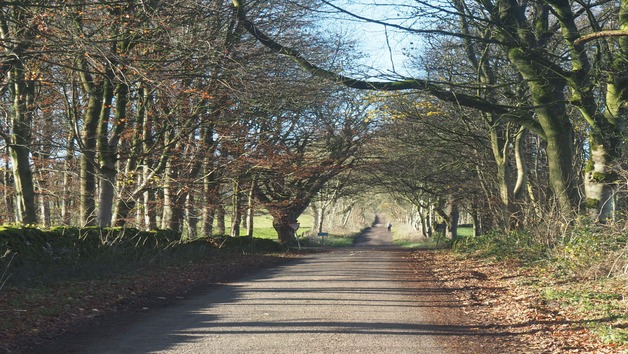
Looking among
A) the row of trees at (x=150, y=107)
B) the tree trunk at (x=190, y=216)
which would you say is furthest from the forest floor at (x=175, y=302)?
the tree trunk at (x=190, y=216)

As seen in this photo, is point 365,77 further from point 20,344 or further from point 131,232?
point 20,344

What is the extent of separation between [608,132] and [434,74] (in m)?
10.5

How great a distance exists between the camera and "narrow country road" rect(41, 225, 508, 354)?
748 centimetres

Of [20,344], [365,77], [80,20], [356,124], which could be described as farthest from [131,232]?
[356,124]

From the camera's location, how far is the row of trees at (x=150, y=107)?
13031 mm

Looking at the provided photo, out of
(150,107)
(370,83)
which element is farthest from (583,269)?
(150,107)

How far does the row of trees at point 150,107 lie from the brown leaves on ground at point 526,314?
20.8ft

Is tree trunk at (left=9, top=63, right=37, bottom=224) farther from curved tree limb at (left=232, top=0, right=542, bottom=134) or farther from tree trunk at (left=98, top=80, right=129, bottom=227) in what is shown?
curved tree limb at (left=232, top=0, right=542, bottom=134)

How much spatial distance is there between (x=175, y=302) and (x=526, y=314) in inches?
223

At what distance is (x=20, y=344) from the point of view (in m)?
7.43

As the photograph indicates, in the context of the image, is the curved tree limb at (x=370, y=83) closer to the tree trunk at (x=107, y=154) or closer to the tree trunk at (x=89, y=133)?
the tree trunk at (x=89, y=133)

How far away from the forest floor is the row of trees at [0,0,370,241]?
3.61 m

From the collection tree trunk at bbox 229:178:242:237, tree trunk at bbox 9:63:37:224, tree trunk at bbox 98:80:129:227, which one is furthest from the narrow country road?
tree trunk at bbox 229:178:242:237

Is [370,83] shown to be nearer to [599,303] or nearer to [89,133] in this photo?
[599,303]
